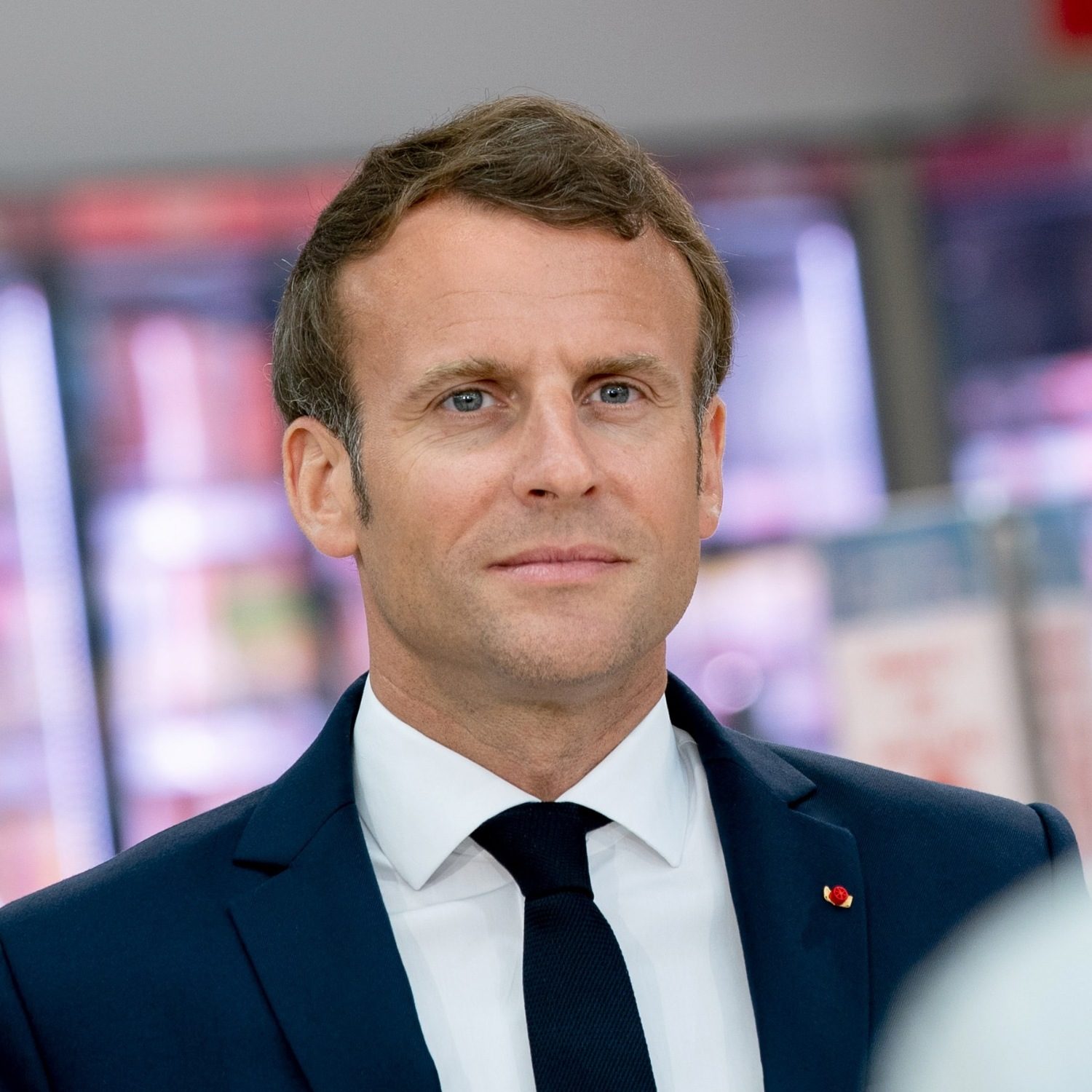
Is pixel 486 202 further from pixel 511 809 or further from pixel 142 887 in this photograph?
pixel 142 887

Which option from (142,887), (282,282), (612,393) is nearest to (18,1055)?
(142,887)

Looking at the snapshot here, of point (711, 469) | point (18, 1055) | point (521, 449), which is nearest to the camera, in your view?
point (18, 1055)

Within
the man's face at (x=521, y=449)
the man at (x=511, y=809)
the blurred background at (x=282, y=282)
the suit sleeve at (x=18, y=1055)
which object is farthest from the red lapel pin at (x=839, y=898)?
the blurred background at (x=282, y=282)

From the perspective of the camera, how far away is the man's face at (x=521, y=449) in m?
1.38

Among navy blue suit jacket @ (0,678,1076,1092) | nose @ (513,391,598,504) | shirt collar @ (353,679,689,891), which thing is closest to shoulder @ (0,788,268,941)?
navy blue suit jacket @ (0,678,1076,1092)

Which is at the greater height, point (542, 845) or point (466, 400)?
point (466, 400)

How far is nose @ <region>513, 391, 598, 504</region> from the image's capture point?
1.36 metres

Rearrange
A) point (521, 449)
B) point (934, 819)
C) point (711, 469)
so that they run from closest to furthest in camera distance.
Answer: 1. point (521, 449)
2. point (934, 819)
3. point (711, 469)

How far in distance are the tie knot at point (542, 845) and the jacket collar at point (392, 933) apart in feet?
0.37

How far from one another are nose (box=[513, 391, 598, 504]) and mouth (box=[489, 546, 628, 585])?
45 mm

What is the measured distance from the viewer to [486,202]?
1.45 meters

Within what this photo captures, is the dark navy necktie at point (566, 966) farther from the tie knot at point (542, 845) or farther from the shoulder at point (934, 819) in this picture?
the shoulder at point (934, 819)

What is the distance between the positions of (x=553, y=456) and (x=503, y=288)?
0.17m

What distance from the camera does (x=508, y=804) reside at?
1.42 metres
